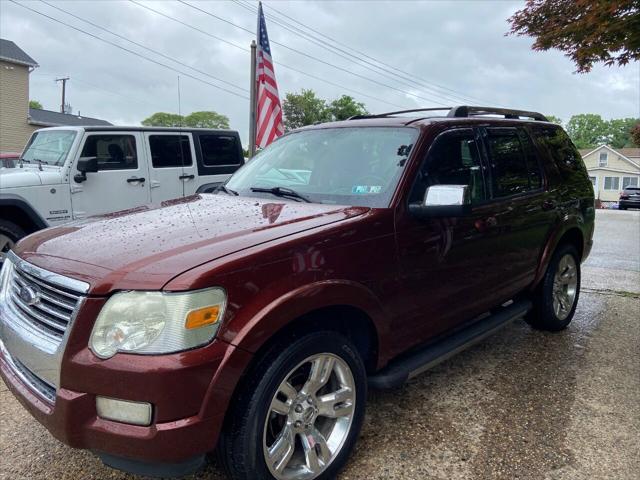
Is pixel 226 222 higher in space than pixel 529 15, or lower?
lower

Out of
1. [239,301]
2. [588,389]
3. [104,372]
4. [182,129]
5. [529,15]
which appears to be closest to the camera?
[104,372]

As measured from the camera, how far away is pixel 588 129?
98.0 meters

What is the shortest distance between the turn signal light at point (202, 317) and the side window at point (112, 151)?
215 inches

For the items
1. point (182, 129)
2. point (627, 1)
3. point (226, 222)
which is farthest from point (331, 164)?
point (182, 129)

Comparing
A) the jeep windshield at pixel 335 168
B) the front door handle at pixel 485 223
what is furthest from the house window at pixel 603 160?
the jeep windshield at pixel 335 168

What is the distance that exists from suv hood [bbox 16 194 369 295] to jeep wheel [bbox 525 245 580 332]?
2500 mm

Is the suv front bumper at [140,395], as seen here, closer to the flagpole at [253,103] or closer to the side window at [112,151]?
the side window at [112,151]

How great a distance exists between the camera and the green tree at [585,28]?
5.15 m

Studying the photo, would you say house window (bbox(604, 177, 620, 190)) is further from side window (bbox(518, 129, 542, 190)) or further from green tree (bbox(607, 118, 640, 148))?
side window (bbox(518, 129, 542, 190))

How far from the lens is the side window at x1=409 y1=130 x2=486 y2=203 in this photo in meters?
2.98

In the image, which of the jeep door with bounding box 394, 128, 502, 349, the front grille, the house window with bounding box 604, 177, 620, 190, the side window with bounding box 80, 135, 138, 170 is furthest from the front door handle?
the house window with bounding box 604, 177, 620, 190

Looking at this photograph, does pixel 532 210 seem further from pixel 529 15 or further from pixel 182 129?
pixel 182 129

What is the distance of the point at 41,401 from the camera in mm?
2051

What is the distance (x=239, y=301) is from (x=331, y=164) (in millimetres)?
1501
